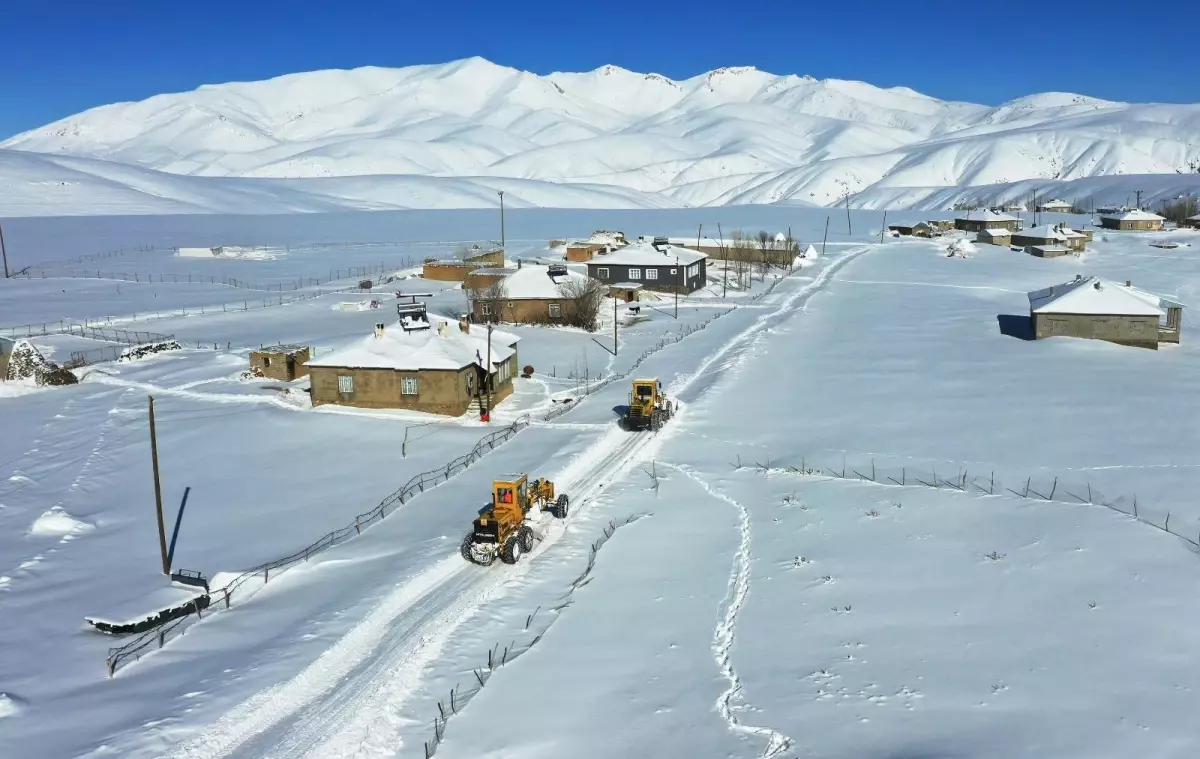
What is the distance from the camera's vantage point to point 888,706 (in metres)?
15.3

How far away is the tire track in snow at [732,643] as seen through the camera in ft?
48.2

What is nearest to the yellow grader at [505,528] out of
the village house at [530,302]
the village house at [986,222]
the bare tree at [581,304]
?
the bare tree at [581,304]

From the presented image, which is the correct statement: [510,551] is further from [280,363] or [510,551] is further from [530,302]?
[530,302]

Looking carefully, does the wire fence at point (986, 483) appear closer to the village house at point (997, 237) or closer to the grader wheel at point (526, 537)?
the grader wheel at point (526, 537)

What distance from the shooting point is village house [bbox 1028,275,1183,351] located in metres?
47.3

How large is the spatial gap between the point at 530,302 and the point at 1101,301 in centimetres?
3159

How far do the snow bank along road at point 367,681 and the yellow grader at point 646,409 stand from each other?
29.8 feet

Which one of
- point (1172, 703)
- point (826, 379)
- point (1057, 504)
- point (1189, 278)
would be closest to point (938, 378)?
point (826, 379)

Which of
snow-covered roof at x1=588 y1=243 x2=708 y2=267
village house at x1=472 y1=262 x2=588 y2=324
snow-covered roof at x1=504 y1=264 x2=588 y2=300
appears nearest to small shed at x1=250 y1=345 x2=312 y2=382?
village house at x1=472 y1=262 x2=588 y2=324

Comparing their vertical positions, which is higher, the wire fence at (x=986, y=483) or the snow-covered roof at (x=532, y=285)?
the snow-covered roof at (x=532, y=285)

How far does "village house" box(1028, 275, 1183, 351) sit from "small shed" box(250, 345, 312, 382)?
37340 millimetres

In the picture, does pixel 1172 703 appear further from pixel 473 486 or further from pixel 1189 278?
pixel 1189 278

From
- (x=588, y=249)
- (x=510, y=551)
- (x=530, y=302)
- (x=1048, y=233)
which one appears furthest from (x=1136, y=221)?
(x=510, y=551)

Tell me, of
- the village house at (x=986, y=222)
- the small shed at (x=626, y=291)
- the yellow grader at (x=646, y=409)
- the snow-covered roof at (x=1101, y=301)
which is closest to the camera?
the yellow grader at (x=646, y=409)
